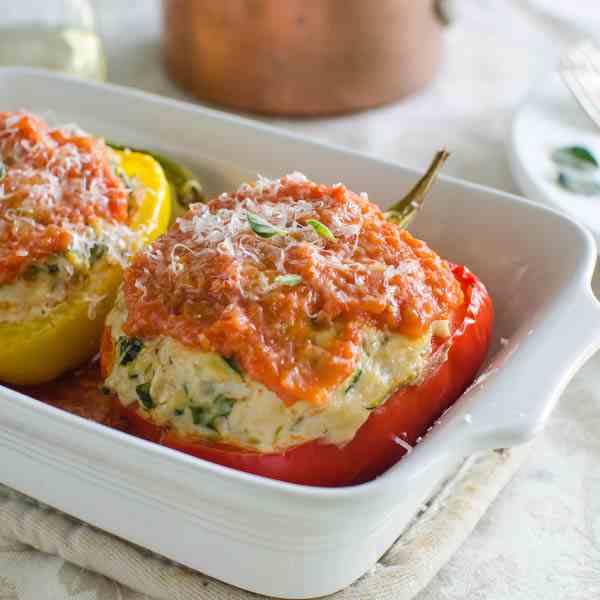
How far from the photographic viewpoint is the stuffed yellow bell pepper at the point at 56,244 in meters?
2.12

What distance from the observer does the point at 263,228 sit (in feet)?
6.34

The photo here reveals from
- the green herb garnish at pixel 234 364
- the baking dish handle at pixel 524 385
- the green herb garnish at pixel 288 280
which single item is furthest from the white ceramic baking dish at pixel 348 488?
the green herb garnish at pixel 288 280

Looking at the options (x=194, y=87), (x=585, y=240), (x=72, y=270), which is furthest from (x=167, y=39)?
(x=585, y=240)

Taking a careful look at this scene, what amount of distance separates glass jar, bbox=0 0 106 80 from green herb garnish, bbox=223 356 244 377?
6.94ft

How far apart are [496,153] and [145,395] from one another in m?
2.03

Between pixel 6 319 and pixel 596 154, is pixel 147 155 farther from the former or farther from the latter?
pixel 596 154

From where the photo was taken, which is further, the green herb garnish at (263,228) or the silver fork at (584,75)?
the silver fork at (584,75)

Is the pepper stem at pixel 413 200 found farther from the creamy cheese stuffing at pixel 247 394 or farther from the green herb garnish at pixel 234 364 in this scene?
the green herb garnish at pixel 234 364

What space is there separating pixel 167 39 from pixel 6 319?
1.81 metres

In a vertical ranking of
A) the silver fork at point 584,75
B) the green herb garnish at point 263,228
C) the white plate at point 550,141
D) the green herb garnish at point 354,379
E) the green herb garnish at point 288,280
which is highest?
the green herb garnish at point 288,280

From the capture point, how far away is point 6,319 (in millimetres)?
2133

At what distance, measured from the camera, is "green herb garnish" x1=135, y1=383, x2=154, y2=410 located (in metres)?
1.88

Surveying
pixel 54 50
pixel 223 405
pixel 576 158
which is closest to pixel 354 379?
pixel 223 405

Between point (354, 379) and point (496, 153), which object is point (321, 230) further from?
point (496, 153)
